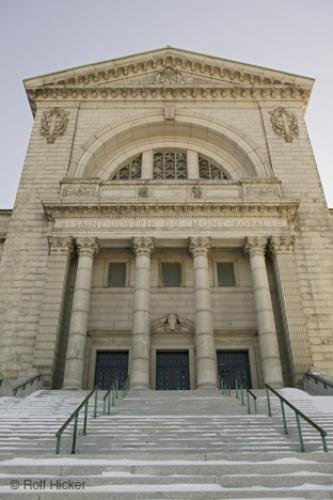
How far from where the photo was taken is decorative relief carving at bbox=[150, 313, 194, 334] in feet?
65.2

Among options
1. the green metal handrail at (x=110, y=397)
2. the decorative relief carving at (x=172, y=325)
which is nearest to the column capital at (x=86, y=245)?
the decorative relief carving at (x=172, y=325)

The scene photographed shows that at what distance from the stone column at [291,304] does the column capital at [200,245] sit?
300 centimetres

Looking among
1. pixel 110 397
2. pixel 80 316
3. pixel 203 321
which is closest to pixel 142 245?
pixel 80 316

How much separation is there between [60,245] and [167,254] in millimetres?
5279

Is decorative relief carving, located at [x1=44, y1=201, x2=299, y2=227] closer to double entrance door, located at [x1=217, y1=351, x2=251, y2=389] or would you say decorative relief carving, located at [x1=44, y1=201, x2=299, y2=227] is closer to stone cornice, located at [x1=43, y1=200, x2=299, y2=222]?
stone cornice, located at [x1=43, y1=200, x2=299, y2=222]

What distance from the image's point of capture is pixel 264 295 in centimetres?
1883

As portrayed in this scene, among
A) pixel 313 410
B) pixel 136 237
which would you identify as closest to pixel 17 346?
pixel 136 237

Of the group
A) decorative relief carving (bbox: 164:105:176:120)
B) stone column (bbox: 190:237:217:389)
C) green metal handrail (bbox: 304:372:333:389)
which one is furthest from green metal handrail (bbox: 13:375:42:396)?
decorative relief carving (bbox: 164:105:176:120)

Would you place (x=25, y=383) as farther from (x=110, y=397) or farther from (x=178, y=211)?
(x=178, y=211)

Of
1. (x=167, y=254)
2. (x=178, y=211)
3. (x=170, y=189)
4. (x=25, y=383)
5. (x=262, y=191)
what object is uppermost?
(x=170, y=189)

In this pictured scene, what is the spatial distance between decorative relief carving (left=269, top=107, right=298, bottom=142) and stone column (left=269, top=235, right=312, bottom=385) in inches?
290

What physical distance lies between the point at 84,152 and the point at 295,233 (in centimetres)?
1199

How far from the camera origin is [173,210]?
A: 67.9 ft

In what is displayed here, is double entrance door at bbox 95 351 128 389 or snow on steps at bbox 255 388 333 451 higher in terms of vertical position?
double entrance door at bbox 95 351 128 389
